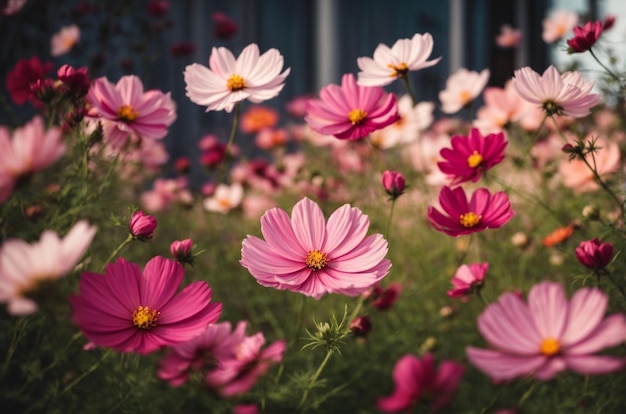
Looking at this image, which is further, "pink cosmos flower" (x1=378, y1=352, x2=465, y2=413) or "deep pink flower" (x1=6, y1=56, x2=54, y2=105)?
"deep pink flower" (x1=6, y1=56, x2=54, y2=105)

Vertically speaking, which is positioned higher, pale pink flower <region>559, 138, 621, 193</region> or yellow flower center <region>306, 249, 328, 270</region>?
yellow flower center <region>306, 249, 328, 270</region>

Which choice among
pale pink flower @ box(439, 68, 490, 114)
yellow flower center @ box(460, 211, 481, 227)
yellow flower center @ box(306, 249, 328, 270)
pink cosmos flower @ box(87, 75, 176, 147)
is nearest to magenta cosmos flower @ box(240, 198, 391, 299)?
yellow flower center @ box(306, 249, 328, 270)

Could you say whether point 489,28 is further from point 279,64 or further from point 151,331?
point 151,331

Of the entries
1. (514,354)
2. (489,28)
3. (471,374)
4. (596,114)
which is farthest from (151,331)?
(489,28)

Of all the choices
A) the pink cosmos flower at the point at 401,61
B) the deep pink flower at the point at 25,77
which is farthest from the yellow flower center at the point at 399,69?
the deep pink flower at the point at 25,77

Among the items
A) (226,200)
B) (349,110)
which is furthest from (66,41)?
(349,110)

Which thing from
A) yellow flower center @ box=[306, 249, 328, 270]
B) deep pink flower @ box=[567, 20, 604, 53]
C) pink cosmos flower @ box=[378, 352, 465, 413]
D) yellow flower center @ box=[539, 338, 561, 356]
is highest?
deep pink flower @ box=[567, 20, 604, 53]

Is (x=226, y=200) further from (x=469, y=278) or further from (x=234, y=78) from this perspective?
(x=469, y=278)

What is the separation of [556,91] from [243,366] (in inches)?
18.8

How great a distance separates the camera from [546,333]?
348mm

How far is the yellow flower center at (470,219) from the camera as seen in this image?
540 millimetres

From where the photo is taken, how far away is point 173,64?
2.54 m

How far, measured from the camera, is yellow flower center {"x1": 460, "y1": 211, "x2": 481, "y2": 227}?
0.54 meters

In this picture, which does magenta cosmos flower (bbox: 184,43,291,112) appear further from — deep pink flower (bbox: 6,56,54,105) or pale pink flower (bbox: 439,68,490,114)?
pale pink flower (bbox: 439,68,490,114)
